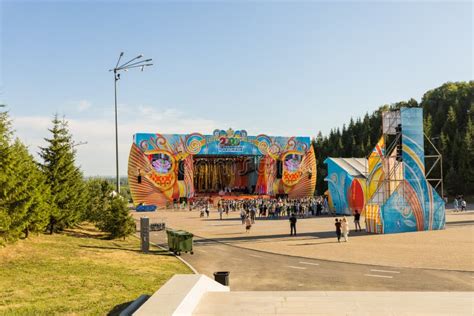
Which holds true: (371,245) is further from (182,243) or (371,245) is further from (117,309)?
(117,309)

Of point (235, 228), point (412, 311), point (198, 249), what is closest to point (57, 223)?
point (198, 249)

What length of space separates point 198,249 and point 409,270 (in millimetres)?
9796

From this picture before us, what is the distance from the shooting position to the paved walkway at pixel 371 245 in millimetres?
16156

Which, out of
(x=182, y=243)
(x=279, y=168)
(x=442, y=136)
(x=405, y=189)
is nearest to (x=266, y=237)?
(x=182, y=243)

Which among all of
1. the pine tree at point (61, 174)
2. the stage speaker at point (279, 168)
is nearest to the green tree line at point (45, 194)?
the pine tree at point (61, 174)

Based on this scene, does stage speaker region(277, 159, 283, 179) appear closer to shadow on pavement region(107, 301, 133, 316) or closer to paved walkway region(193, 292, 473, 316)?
paved walkway region(193, 292, 473, 316)

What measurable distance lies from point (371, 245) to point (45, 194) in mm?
16475

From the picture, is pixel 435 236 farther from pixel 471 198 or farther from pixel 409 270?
pixel 471 198

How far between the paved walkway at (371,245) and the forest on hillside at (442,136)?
41.7m

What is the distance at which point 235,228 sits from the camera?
2914cm

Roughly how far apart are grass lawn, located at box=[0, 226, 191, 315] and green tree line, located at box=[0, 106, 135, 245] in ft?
3.55

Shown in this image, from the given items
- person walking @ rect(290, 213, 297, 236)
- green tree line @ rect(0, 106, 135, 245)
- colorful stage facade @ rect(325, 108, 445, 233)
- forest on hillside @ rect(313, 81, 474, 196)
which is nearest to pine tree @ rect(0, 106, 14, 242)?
green tree line @ rect(0, 106, 135, 245)

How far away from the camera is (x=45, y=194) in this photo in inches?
810

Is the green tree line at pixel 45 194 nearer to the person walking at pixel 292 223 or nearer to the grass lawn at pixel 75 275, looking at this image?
the grass lawn at pixel 75 275
